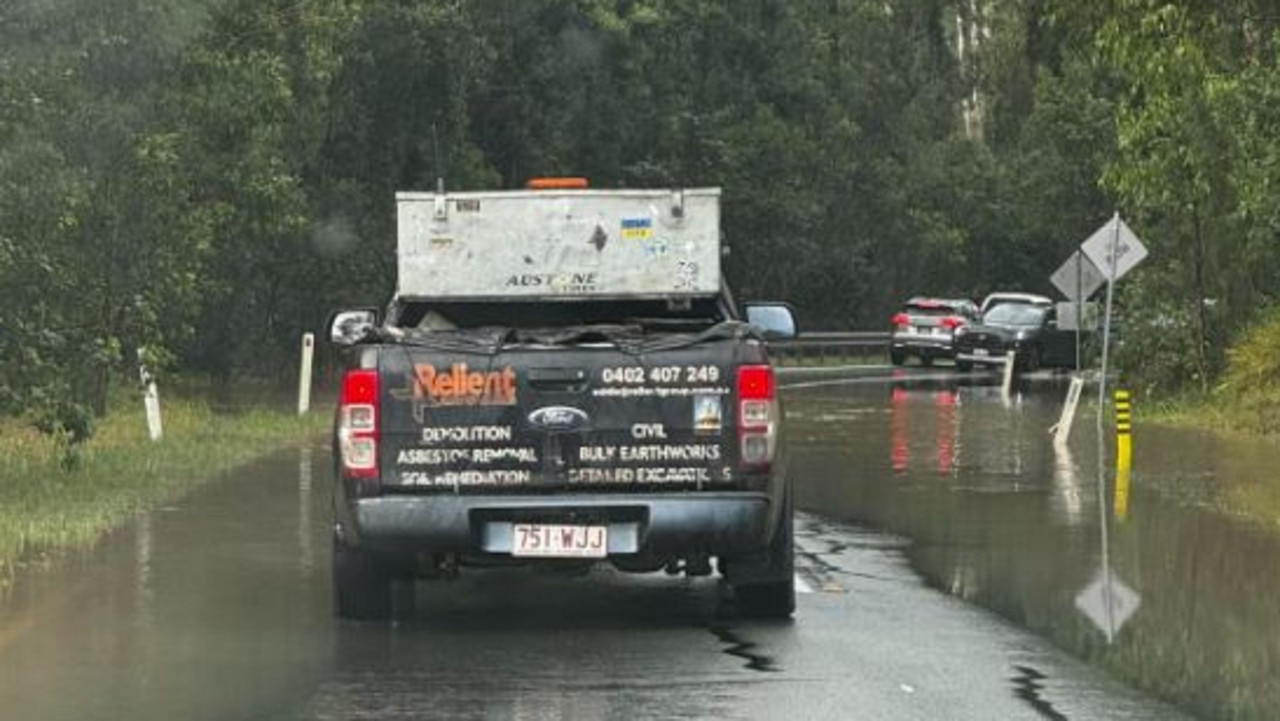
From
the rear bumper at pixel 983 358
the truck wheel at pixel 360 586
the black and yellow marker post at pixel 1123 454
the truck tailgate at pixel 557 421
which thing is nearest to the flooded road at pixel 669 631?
the truck wheel at pixel 360 586

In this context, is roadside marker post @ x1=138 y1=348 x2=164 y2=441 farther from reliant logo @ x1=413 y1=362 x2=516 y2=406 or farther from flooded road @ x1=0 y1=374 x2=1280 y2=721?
reliant logo @ x1=413 y1=362 x2=516 y2=406

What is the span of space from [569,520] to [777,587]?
1.35m

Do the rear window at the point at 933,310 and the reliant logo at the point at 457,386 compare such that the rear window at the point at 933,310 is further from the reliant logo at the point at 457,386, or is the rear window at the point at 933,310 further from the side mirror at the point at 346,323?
the reliant logo at the point at 457,386

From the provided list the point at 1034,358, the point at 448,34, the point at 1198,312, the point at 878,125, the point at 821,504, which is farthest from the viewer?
the point at 878,125

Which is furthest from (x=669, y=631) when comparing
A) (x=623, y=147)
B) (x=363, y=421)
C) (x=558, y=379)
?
(x=623, y=147)

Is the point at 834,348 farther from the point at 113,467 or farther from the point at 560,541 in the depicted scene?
the point at 560,541

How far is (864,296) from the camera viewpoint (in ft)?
175

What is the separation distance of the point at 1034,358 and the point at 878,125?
1202cm

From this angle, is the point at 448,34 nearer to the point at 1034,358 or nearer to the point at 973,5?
the point at 1034,358

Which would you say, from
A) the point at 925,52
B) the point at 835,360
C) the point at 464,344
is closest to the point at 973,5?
the point at 925,52

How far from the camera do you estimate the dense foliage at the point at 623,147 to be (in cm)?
1823

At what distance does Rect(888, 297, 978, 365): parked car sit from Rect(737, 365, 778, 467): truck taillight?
35969 mm

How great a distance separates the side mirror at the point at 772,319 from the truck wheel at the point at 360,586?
3.27 meters

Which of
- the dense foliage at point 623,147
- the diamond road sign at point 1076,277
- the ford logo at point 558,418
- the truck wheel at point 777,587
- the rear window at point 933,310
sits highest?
the dense foliage at point 623,147
